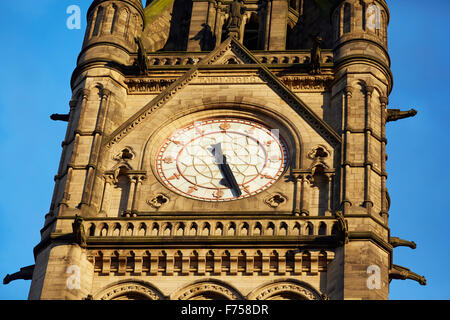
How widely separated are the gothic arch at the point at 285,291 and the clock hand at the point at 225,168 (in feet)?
9.76

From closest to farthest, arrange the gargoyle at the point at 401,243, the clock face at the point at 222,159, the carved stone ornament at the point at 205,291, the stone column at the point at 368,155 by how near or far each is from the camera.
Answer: the carved stone ornament at the point at 205,291 < the stone column at the point at 368,155 < the gargoyle at the point at 401,243 < the clock face at the point at 222,159

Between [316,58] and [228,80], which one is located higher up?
[316,58]

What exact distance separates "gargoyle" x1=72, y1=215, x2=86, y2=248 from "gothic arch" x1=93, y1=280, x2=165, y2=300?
1141mm

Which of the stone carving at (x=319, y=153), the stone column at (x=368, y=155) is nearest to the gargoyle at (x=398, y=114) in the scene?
the stone column at (x=368, y=155)

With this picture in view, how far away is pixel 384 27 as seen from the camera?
36.6 metres

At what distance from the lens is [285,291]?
3028cm

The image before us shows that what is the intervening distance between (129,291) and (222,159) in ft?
15.1

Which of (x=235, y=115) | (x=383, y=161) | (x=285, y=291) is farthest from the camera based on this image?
(x=235, y=115)

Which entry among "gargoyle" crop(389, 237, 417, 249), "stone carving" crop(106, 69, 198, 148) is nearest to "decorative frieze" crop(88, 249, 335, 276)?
"gargoyle" crop(389, 237, 417, 249)

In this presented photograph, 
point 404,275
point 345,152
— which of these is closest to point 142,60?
point 345,152

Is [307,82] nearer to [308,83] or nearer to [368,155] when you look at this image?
[308,83]

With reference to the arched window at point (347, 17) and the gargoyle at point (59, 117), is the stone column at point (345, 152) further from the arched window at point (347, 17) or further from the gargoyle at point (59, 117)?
the gargoyle at point (59, 117)

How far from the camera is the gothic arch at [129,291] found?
30.5 m

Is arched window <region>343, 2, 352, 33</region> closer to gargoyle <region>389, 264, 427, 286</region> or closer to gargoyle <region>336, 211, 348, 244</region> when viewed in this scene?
gargoyle <region>389, 264, 427, 286</region>
